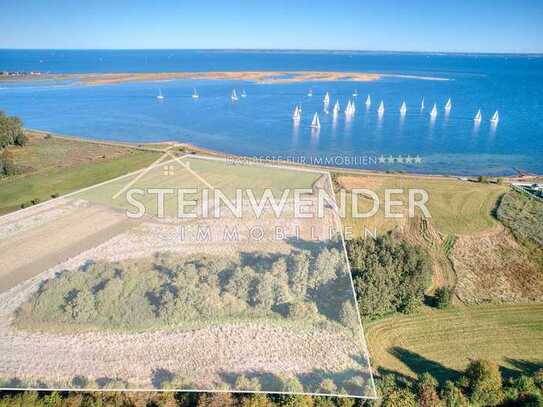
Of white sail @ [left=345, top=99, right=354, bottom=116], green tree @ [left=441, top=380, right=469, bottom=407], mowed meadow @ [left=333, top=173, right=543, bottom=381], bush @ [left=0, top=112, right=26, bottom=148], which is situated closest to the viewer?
green tree @ [left=441, top=380, right=469, bottom=407]

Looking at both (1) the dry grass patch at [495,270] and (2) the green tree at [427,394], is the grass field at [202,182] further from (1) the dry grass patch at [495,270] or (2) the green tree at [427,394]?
(1) the dry grass patch at [495,270]

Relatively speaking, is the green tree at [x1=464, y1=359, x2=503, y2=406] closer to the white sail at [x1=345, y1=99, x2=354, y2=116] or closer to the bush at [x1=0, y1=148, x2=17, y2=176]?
the bush at [x1=0, y1=148, x2=17, y2=176]

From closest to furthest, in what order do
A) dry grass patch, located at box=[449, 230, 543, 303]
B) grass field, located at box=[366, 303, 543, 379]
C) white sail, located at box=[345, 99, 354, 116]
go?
1. grass field, located at box=[366, 303, 543, 379]
2. dry grass patch, located at box=[449, 230, 543, 303]
3. white sail, located at box=[345, 99, 354, 116]

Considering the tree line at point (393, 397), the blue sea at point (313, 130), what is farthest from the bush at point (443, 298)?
the blue sea at point (313, 130)

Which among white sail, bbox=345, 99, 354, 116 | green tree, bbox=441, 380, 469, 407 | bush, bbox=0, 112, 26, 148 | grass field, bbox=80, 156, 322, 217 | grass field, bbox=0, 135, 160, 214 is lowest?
green tree, bbox=441, 380, 469, 407

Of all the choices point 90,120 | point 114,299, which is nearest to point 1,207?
point 114,299

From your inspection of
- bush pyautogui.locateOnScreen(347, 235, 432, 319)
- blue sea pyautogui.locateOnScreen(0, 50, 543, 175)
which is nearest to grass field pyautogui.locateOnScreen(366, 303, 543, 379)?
bush pyautogui.locateOnScreen(347, 235, 432, 319)

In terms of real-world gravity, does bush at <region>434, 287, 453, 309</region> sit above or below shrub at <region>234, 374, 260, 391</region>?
below
